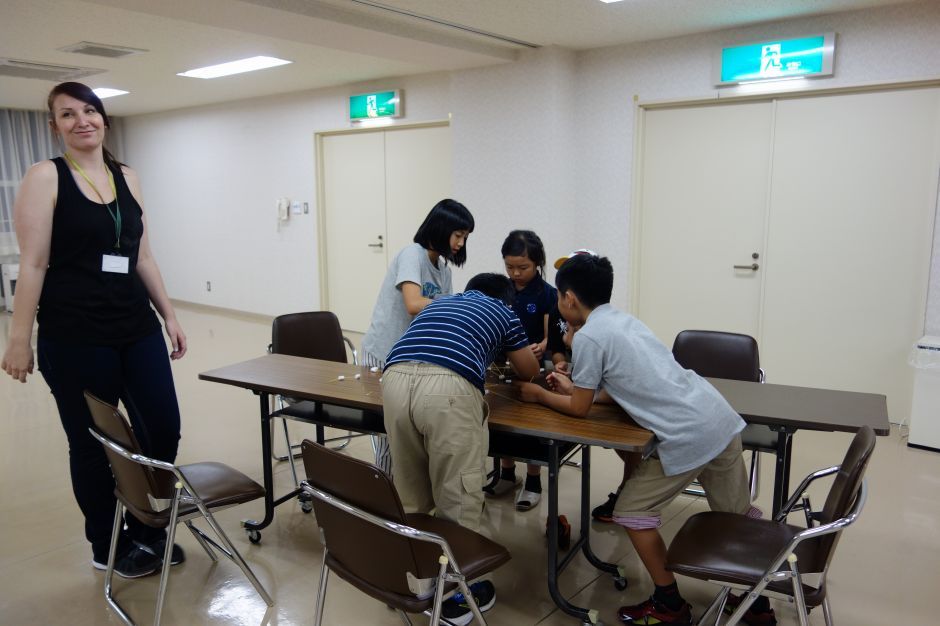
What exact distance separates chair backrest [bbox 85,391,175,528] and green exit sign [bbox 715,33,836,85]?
4.32 m

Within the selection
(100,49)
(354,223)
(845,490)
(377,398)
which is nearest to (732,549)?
(845,490)

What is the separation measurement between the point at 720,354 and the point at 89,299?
8.61 ft

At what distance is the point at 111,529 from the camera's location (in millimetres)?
2848

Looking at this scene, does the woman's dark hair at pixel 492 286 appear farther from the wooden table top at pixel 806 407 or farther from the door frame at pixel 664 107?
the door frame at pixel 664 107

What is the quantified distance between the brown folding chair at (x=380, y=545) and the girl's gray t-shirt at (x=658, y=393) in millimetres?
620

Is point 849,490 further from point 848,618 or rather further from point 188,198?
point 188,198

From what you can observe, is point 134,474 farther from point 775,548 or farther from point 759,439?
point 759,439

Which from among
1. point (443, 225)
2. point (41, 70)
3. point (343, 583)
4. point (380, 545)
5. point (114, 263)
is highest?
point (41, 70)

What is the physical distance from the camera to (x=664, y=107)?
210 inches

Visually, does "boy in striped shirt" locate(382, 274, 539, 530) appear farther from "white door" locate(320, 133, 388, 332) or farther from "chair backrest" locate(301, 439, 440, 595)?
"white door" locate(320, 133, 388, 332)

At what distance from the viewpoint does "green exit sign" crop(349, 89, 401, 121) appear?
22.8 feet

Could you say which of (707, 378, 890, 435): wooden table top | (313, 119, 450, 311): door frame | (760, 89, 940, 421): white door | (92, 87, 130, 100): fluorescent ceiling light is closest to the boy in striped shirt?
(707, 378, 890, 435): wooden table top

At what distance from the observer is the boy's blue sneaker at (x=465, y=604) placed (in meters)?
2.48

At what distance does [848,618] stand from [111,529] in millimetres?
2784
